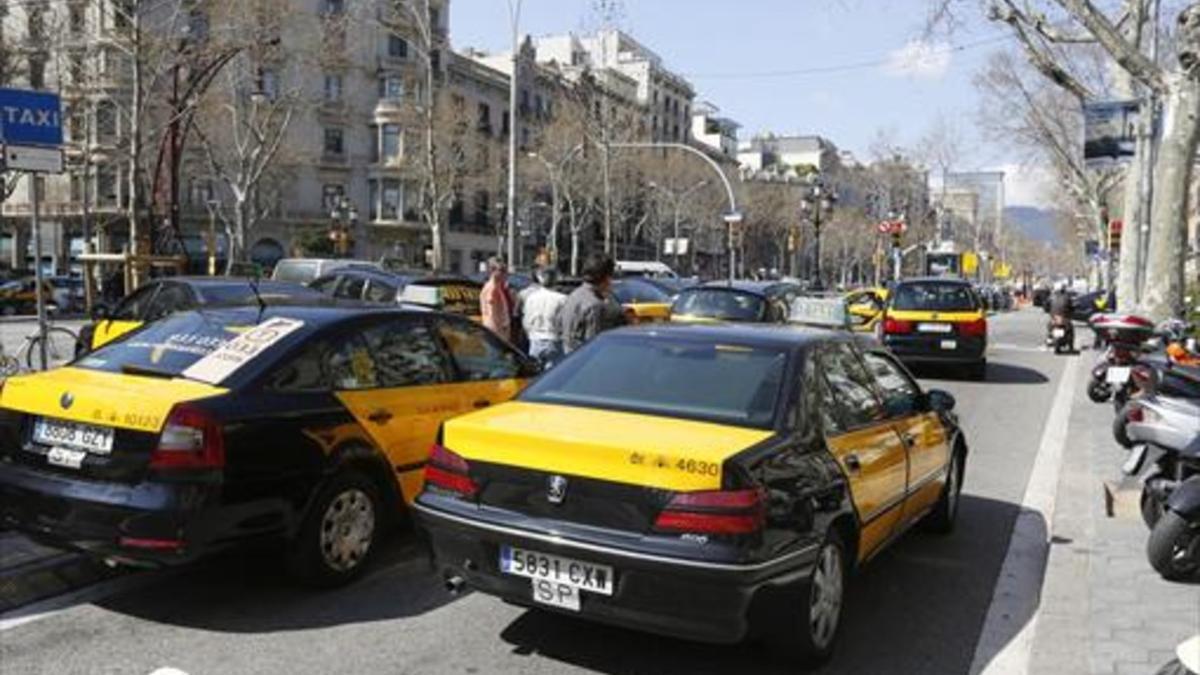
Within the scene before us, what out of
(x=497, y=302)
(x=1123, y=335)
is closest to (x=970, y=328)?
(x=1123, y=335)

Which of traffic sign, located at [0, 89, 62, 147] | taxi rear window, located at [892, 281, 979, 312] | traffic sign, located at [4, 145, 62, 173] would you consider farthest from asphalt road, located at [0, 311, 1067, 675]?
taxi rear window, located at [892, 281, 979, 312]

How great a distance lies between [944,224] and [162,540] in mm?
94336

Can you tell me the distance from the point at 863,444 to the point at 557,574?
1.77 metres

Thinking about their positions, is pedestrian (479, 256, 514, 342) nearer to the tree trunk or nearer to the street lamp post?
the tree trunk

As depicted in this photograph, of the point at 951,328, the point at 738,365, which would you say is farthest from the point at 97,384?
the point at 951,328

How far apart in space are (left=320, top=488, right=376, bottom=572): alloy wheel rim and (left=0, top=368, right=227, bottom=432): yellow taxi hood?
2.79ft

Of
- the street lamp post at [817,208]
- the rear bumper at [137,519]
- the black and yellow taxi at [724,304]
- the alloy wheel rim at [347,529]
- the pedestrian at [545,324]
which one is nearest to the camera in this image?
the rear bumper at [137,519]

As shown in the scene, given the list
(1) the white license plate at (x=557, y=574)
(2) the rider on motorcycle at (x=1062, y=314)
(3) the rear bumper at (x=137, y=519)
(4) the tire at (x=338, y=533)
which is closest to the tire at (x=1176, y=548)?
(1) the white license plate at (x=557, y=574)

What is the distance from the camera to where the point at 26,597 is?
5.53m

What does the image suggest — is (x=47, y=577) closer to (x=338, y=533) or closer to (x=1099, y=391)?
(x=338, y=533)

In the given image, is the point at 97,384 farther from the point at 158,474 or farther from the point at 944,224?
the point at 944,224

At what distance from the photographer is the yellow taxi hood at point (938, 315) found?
17375mm

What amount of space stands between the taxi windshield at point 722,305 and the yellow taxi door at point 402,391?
923cm

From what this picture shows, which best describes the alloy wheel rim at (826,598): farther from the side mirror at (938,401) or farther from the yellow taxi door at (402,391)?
the yellow taxi door at (402,391)
